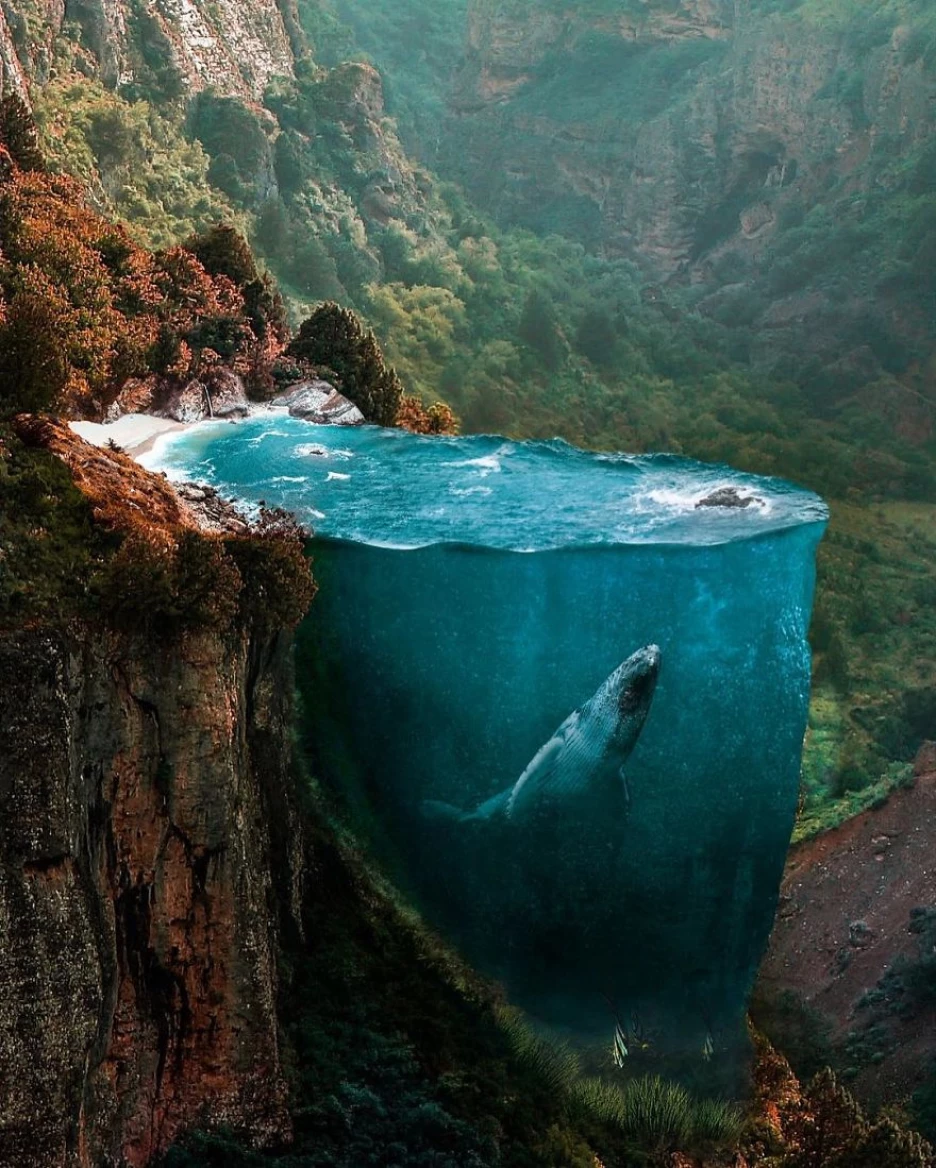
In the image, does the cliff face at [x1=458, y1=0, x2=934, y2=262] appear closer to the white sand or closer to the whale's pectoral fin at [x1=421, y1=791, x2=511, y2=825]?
the white sand

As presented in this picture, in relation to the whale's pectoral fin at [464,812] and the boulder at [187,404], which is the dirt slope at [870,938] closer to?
the whale's pectoral fin at [464,812]

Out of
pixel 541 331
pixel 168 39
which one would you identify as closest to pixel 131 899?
pixel 168 39

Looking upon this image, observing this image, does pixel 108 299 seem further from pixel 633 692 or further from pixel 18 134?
pixel 633 692

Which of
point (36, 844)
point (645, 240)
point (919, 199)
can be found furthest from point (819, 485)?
point (36, 844)

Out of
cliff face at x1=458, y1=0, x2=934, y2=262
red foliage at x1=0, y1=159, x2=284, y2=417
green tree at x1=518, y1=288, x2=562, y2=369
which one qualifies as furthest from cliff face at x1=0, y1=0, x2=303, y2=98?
cliff face at x1=458, y1=0, x2=934, y2=262

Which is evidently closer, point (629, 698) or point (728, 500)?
point (629, 698)

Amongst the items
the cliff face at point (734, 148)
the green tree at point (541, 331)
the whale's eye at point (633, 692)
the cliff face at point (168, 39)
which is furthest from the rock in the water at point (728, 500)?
the cliff face at point (734, 148)
